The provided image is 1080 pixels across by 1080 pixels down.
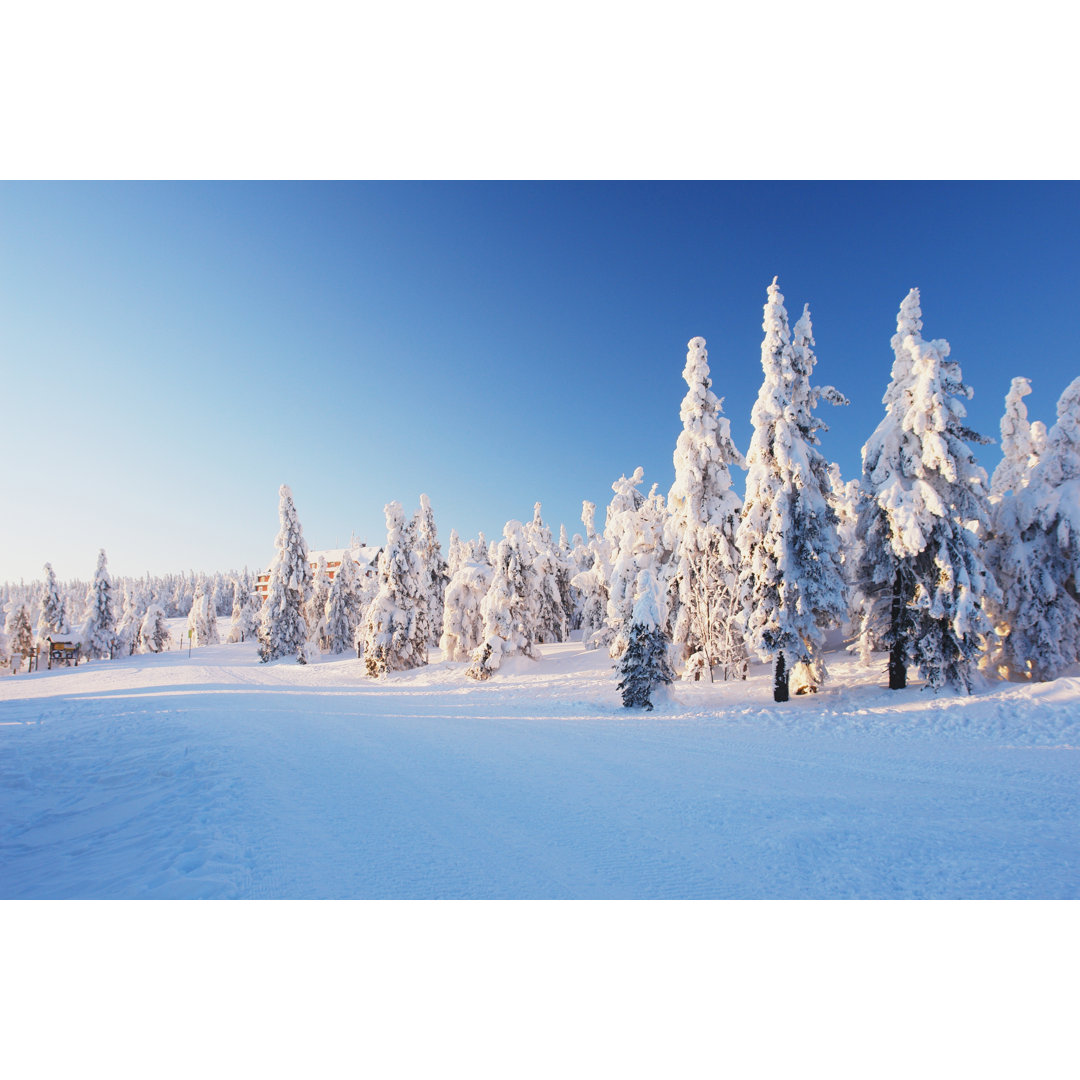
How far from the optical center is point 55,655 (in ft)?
167

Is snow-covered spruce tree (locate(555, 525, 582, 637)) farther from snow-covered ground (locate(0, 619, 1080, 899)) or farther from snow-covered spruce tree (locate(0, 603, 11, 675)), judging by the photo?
snow-covered spruce tree (locate(0, 603, 11, 675))

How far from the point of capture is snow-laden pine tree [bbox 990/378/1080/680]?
16188 millimetres

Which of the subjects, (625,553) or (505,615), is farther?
(505,615)

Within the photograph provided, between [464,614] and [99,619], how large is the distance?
4994 cm

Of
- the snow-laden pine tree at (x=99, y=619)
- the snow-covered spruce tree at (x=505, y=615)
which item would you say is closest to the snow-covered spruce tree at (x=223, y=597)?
the snow-laden pine tree at (x=99, y=619)

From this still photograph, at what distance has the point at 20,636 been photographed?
57.3 metres

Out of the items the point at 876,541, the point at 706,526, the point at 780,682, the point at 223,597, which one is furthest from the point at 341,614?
the point at 223,597

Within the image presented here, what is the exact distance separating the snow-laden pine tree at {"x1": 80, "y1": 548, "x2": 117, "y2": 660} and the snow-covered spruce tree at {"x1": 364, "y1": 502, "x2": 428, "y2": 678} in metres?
43.0

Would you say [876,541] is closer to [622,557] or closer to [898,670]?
[898,670]

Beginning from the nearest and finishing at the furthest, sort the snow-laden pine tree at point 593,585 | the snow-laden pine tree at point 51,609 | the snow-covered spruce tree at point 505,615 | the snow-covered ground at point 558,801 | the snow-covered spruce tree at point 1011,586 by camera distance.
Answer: the snow-covered ground at point 558,801 → the snow-covered spruce tree at point 1011,586 → the snow-covered spruce tree at point 505,615 → the snow-laden pine tree at point 593,585 → the snow-laden pine tree at point 51,609

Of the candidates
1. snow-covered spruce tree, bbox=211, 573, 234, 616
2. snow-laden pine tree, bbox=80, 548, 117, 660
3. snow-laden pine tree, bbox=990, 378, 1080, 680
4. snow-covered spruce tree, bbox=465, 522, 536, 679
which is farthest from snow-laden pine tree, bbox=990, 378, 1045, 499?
snow-covered spruce tree, bbox=211, 573, 234, 616

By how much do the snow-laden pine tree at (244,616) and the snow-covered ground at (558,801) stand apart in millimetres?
62201

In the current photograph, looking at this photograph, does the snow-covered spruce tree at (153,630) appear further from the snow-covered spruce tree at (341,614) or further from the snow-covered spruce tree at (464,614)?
the snow-covered spruce tree at (464,614)

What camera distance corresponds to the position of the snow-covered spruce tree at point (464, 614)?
116ft
